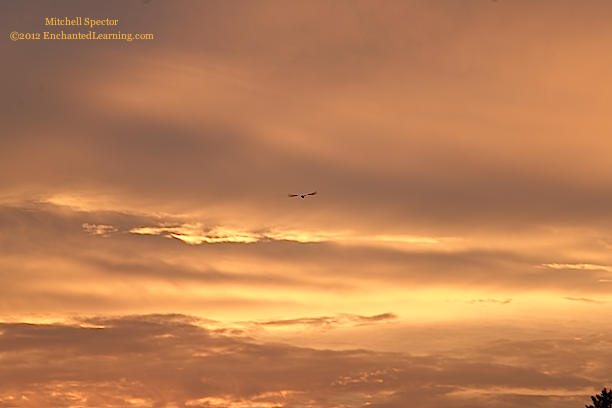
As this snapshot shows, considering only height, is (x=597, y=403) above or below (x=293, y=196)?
below

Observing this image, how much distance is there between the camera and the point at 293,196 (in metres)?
109

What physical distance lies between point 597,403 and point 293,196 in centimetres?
15967

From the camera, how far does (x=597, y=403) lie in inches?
6093

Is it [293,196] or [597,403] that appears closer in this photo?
[293,196]
